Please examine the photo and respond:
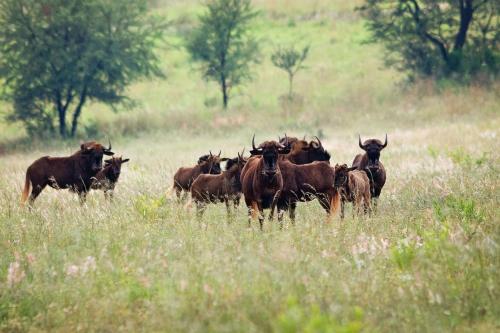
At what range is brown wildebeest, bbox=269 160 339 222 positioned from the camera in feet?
38.9

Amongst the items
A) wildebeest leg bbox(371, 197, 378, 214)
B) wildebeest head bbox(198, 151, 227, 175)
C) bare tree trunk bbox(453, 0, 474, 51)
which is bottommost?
wildebeest leg bbox(371, 197, 378, 214)

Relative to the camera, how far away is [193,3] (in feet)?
211

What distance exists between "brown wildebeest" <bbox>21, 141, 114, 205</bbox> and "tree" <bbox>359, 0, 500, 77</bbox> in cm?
2636

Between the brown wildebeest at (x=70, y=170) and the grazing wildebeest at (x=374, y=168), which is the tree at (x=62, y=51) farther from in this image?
the grazing wildebeest at (x=374, y=168)

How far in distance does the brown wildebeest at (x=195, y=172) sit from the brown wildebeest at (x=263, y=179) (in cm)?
221

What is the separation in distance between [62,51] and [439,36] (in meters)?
19.1

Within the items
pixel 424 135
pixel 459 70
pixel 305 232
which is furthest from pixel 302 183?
pixel 459 70

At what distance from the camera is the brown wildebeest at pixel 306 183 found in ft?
38.9

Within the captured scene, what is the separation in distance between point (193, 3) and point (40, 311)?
59.1 m

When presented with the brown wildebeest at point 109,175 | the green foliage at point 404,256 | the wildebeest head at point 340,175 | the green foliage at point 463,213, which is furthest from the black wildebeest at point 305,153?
the green foliage at point 404,256

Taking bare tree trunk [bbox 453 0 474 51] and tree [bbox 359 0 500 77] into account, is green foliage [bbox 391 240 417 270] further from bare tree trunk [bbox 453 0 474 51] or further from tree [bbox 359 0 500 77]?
bare tree trunk [bbox 453 0 474 51]

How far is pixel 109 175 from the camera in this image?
15.3 metres

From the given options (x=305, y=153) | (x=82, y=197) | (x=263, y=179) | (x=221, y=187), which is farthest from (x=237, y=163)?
(x=82, y=197)

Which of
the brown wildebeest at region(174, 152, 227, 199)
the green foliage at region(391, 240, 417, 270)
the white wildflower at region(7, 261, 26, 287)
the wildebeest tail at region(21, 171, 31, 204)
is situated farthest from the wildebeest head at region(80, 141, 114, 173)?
the green foliage at region(391, 240, 417, 270)
